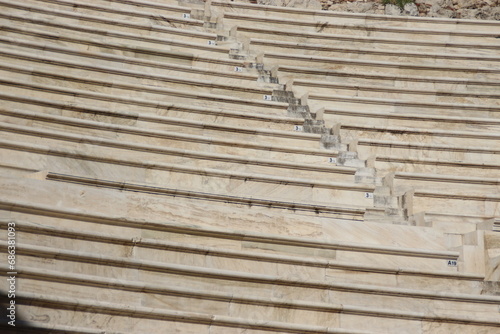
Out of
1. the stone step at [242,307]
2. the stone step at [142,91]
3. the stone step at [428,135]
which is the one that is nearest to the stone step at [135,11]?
the stone step at [142,91]

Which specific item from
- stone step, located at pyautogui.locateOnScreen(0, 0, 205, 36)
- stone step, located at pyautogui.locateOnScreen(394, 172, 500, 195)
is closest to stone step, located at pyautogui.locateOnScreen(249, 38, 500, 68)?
stone step, located at pyautogui.locateOnScreen(0, 0, 205, 36)

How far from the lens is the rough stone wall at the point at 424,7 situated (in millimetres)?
14766

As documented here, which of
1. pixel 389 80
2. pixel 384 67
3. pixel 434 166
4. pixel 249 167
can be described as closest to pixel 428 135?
pixel 434 166

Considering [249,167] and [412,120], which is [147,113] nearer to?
[249,167]

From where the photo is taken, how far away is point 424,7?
1488 cm

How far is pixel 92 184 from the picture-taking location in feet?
28.0

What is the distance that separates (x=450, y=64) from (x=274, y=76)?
3.36 meters

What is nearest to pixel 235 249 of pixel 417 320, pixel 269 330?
pixel 269 330

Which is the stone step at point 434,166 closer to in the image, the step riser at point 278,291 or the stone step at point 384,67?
the stone step at point 384,67

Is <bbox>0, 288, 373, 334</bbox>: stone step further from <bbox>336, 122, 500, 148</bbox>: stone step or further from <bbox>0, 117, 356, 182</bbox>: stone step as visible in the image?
<bbox>336, 122, 500, 148</bbox>: stone step

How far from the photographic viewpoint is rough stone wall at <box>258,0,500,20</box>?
14.8 m

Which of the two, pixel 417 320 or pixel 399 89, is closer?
pixel 417 320

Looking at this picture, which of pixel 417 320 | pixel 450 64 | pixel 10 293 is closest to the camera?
pixel 10 293

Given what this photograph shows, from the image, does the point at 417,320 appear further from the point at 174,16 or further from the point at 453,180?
the point at 174,16
